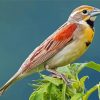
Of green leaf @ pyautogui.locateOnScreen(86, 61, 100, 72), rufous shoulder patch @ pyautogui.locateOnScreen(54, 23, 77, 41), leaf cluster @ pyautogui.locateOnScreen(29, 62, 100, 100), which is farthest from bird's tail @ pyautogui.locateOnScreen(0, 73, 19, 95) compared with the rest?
green leaf @ pyautogui.locateOnScreen(86, 61, 100, 72)

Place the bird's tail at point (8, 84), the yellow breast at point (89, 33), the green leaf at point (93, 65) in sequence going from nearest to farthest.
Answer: the green leaf at point (93, 65)
the bird's tail at point (8, 84)
the yellow breast at point (89, 33)

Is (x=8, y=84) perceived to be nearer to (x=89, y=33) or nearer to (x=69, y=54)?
(x=69, y=54)

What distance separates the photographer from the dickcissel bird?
2.58 meters

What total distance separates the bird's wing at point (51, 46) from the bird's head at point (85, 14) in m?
0.10

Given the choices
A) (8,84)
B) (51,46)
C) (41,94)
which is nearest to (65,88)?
(41,94)

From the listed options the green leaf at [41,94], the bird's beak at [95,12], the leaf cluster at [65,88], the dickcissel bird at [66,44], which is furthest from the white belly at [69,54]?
the green leaf at [41,94]

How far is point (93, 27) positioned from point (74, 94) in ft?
4.61

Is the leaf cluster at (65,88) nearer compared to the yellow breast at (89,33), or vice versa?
the leaf cluster at (65,88)

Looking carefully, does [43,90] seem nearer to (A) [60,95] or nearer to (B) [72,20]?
(A) [60,95]

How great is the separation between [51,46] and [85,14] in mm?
420

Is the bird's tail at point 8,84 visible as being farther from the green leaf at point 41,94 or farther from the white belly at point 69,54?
the green leaf at point 41,94

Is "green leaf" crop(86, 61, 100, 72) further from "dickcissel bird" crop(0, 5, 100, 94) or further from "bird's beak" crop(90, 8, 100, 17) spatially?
"bird's beak" crop(90, 8, 100, 17)

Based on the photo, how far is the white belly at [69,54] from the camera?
8.75 ft

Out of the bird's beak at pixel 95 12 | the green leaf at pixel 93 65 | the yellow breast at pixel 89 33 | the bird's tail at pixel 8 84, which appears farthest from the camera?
the yellow breast at pixel 89 33
